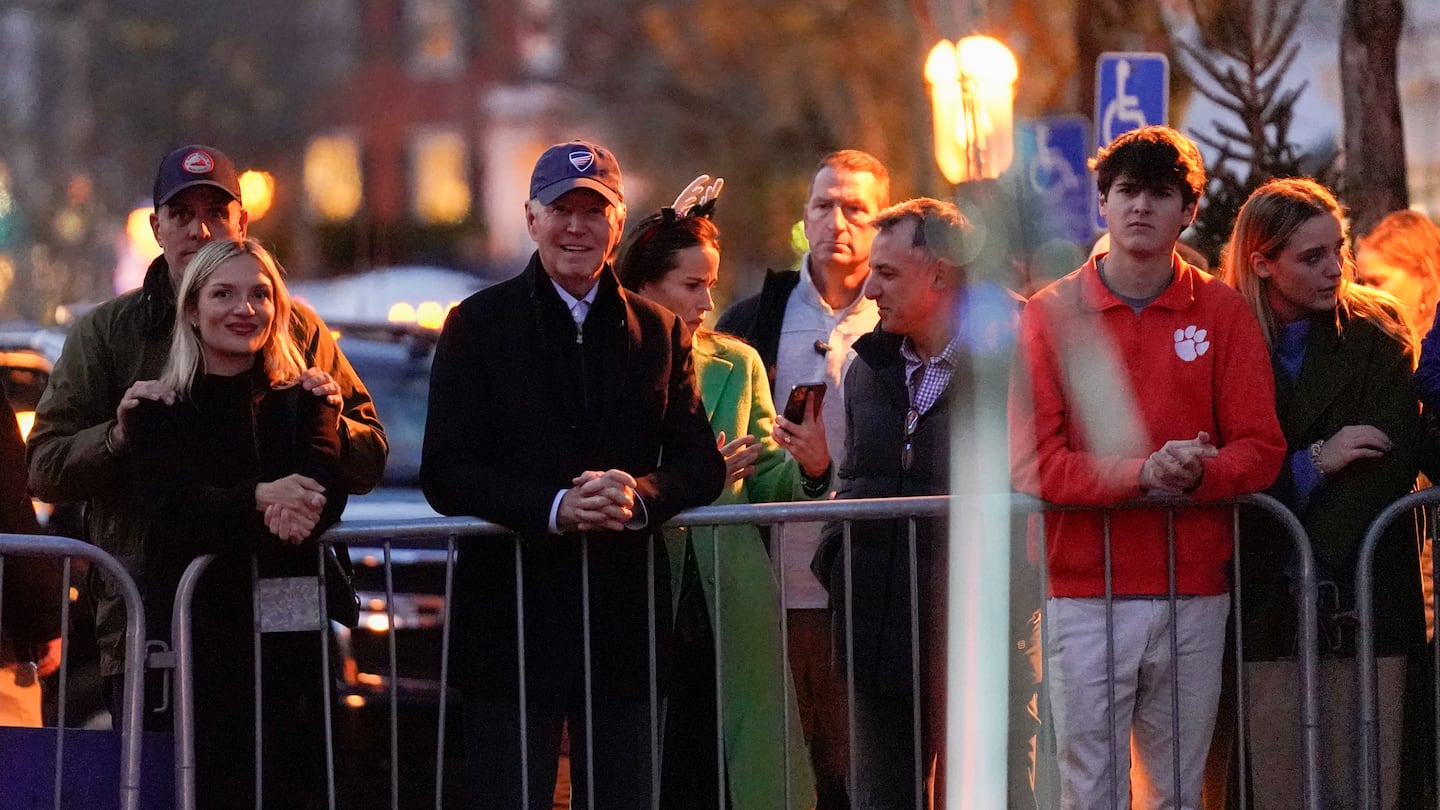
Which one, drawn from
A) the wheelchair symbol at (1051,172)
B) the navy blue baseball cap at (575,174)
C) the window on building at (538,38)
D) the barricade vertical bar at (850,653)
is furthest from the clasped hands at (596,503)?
the window on building at (538,38)

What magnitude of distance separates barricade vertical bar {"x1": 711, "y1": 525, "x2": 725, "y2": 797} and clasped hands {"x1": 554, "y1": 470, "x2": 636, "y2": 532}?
14.2 inches

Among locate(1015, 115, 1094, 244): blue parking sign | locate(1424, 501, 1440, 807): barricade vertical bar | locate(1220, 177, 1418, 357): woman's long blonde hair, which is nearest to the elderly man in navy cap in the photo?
locate(1220, 177, 1418, 357): woman's long blonde hair

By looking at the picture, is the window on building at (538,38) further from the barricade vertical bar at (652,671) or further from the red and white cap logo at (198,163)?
the barricade vertical bar at (652,671)

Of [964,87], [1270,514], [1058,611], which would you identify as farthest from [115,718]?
[964,87]

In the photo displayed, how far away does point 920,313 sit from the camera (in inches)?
240

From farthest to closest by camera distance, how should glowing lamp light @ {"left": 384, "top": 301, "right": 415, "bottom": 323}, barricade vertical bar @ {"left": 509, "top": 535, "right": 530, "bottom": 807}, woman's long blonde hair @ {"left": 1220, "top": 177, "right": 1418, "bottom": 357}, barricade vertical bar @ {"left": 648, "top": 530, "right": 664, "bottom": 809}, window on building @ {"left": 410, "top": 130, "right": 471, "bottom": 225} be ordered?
window on building @ {"left": 410, "top": 130, "right": 471, "bottom": 225} → glowing lamp light @ {"left": 384, "top": 301, "right": 415, "bottom": 323} → woman's long blonde hair @ {"left": 1220, "top": 177, "right": 1418, "bottom": 357} → barricade vertical bar @ {"left": 648, "top": 530, "right": 664, "bottom": 809} → barricade vertical bar @ {"left": 509, "top": 535, "right": 530, "bottom": 807}

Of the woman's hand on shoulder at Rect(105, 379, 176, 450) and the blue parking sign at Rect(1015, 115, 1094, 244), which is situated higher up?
the blue parking sign at Rect(1015, 115, 1094, 244)

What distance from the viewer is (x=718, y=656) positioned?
5.83m

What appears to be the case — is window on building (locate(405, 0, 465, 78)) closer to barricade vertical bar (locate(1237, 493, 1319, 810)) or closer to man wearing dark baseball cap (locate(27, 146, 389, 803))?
man wearing dark baseball cap (locate(27, 146, 389, 803))

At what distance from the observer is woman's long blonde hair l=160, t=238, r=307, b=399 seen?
5.68 m

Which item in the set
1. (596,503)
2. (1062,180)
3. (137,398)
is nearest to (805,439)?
(596,503)

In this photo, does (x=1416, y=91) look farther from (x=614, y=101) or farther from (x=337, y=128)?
(x=337, y=128)

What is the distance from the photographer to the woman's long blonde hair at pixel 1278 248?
6.03 metres

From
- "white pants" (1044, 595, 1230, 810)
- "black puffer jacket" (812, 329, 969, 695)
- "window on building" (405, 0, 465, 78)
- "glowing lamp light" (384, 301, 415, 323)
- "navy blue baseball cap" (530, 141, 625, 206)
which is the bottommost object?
"white pants" (1044, 595, 1230, 810)
